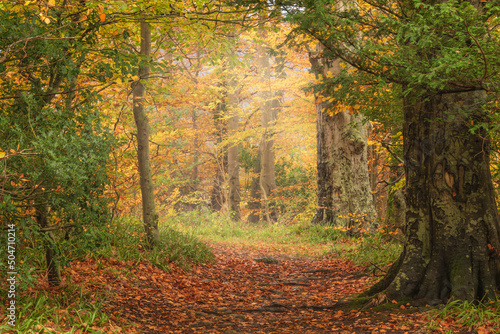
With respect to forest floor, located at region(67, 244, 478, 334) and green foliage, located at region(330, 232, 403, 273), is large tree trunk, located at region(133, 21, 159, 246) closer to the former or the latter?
forest floor, located at region(67, 244, 478, 334)

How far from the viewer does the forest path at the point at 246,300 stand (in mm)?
4336

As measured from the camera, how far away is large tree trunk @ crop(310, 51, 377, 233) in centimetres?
1065

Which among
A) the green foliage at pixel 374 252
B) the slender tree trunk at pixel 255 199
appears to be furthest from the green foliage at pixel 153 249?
the slender tree trunk at pixel 255 199

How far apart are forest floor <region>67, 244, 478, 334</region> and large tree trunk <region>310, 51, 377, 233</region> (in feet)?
9.56

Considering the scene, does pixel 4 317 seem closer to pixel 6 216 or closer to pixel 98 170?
pixel 6 216

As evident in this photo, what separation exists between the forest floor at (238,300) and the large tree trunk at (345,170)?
2.91 meters

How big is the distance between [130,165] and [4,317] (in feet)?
18.9

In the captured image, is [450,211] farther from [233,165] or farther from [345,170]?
[233,165]

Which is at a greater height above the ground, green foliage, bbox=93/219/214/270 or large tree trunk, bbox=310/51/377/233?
large tree trunk, bbox=310/51/377/233

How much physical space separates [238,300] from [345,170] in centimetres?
611

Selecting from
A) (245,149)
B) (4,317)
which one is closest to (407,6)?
(4,317)

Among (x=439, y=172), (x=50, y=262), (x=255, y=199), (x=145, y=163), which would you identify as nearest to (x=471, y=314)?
(x=439, y=172)

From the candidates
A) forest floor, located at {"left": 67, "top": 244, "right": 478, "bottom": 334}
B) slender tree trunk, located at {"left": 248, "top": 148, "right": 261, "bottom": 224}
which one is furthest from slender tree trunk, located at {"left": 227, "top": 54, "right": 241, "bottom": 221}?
forest floor, located at {"left": 67, "top": 244, "right": 478, "bottom": 334}

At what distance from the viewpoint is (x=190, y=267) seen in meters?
7.34
